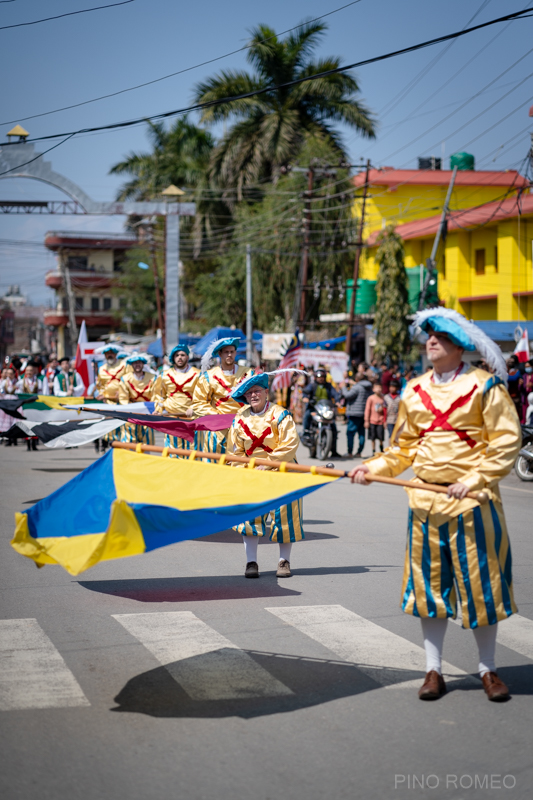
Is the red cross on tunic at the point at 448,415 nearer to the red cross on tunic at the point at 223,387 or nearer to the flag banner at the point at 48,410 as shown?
the red cross on tunic at the point at 223,387

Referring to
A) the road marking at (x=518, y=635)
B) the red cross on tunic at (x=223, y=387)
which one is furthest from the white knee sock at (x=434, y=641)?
the red cross on tunic at (x=223, y=387)

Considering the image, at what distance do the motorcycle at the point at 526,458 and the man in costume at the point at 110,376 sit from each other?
6895 mm

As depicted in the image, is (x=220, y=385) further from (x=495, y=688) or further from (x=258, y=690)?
(x=495, y=688)

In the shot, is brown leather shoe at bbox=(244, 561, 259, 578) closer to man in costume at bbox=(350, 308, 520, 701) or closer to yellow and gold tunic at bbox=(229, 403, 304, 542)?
yellow and gold tunic at bbox=(229, 403, 304, 542)

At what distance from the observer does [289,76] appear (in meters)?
41.3

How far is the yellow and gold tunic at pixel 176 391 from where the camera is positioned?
40.5 feet

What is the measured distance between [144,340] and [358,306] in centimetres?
2305

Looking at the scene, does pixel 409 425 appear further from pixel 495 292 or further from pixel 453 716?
pixel 495 292

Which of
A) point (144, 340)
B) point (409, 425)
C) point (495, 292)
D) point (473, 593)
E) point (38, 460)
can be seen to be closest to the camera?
point (473, 593)

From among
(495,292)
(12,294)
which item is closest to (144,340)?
(495,292)

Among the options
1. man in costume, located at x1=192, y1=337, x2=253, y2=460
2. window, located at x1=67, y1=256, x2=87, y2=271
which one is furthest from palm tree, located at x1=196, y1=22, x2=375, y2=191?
window, located at x1=67, y1=256, x2=87, y2=271

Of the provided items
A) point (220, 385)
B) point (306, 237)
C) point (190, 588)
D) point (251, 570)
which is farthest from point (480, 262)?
point (190, 588)

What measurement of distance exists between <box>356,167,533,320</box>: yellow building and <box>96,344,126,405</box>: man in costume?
63.9 ft

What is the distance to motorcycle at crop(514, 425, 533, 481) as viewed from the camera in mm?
14750
